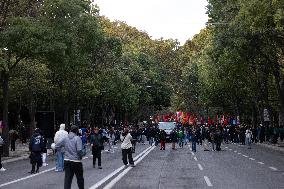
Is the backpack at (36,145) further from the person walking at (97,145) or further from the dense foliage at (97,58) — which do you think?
the dense foliage at (97,58)

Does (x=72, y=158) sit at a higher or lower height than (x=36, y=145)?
lower

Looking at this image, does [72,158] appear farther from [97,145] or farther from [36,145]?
[97,145]

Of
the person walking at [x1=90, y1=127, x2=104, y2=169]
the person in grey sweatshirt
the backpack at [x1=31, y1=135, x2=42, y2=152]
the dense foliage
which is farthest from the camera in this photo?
the dense foliage

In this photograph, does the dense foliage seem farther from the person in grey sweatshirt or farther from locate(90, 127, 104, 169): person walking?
the person in grey sweatshirt

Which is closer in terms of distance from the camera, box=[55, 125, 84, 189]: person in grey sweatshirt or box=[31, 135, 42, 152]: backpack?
box=[55, 125, 84, 189]: person in grey sweatshirt

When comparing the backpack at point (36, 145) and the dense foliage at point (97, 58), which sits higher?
the dense foliage at point (97, 58)

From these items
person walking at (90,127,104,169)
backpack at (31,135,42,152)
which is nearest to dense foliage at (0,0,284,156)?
person walking at (90,127,104,169)

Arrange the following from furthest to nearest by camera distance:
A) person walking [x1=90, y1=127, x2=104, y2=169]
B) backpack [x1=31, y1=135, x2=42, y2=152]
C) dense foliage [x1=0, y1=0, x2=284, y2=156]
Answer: dense foliage [x1=0, y1=0, x2=284, y2=156], person walking [x1=90, y1=127, x2=104, y2=169], backpack [x1=31, y1=135, x2=42, y2=152]

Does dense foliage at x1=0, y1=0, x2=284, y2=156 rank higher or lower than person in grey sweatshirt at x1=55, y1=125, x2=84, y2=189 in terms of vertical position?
higher

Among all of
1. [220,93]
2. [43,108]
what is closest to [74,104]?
[43,108]

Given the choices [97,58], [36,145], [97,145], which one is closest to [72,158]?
[36,145]

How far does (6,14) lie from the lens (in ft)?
110

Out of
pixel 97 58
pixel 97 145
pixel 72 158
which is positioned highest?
pixel 97 58

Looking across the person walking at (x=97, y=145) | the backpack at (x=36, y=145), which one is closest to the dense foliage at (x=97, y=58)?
the person walking at (x=97, y=145)
